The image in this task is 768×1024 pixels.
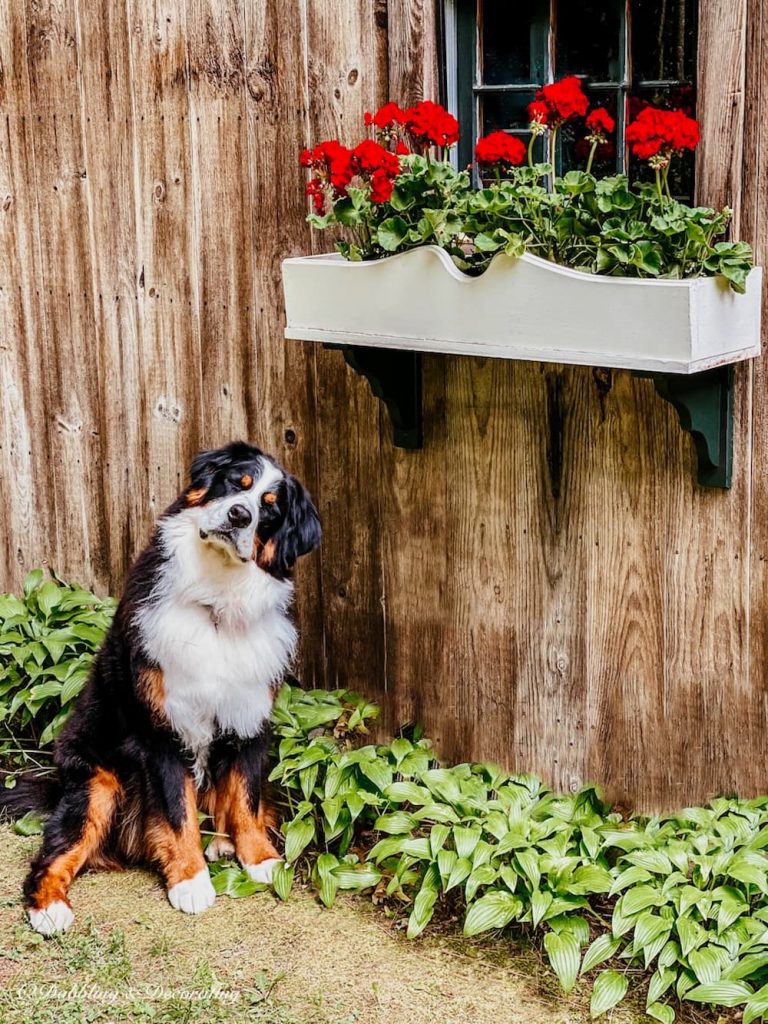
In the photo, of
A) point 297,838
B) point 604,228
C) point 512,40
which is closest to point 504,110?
point 512,40

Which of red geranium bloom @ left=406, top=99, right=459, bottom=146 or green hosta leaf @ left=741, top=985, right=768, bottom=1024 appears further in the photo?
red geranium bloom @ left=406, top=99, right=459, bottom=146

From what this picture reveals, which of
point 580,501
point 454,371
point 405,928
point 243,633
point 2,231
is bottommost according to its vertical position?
point 405,928

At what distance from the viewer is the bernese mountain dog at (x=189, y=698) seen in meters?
3.41

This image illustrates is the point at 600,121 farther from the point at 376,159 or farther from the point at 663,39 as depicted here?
the point at 376,159

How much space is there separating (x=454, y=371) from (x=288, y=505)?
654mm

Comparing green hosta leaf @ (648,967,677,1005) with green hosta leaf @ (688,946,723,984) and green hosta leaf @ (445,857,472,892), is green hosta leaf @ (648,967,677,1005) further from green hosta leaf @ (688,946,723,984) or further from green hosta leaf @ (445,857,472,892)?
green hosta leaf @ (445,857,472,892)

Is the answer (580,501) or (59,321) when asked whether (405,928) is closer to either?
(580,501)

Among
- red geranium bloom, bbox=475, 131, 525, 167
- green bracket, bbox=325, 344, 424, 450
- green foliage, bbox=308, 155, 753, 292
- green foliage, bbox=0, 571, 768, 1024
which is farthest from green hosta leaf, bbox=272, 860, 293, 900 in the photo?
red geranium bloom, bbox=475, 131, 525, 167

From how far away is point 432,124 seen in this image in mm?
3172

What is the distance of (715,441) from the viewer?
3.22 meters

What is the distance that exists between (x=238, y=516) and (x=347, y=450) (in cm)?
78

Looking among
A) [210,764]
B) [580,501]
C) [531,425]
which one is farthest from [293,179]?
[210,764]

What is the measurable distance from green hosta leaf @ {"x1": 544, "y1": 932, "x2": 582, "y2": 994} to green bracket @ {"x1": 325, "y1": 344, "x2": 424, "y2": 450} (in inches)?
56.1

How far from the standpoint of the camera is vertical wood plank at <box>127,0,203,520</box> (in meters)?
4.11
